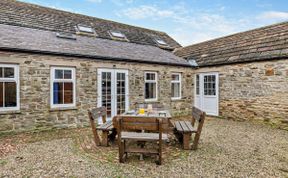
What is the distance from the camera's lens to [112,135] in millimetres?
5445

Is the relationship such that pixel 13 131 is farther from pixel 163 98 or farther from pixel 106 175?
pixel 163 98

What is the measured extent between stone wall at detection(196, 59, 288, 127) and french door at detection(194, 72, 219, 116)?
1.02ft

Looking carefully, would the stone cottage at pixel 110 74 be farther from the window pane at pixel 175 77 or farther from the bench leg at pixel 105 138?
the bench leg at pixel 105 138

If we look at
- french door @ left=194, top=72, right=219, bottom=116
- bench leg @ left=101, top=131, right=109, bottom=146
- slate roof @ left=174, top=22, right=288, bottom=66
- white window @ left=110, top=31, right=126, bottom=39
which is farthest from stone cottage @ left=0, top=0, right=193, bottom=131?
bench leg @ left=101, top=131, right=109, bottom=146

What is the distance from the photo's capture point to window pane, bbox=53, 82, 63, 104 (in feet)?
23.9

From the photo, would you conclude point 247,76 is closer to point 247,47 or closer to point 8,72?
point 247,47

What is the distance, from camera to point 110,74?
850cm

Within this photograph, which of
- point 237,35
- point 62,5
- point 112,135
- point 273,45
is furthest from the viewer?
point 62,5

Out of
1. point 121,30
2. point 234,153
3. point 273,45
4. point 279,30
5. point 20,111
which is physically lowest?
point 234,153

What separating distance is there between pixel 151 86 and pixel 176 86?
1991mm

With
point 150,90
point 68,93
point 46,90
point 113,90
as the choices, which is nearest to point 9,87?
point 46,90

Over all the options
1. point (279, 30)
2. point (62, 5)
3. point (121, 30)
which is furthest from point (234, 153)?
point (62, 5)

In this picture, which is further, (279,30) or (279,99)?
(279,30)

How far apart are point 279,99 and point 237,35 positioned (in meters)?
5.77
